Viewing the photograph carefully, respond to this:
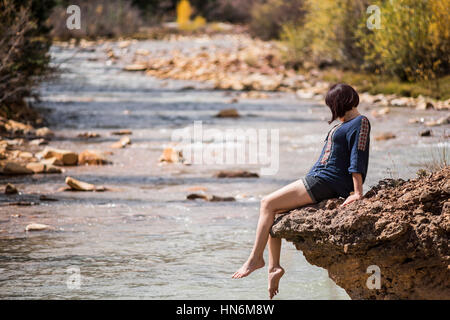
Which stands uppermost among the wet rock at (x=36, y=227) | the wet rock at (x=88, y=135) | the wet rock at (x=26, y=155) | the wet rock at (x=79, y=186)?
the wet rock at (x=36, y=227)

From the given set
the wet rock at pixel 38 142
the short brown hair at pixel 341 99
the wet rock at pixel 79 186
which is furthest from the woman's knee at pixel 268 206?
the wet rock at pixel 38 142

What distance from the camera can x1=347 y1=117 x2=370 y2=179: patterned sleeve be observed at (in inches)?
220

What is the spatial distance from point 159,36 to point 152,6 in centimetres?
1113

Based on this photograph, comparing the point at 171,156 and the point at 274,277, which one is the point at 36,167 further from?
the point at 274,277

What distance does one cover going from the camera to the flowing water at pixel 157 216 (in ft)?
23.1

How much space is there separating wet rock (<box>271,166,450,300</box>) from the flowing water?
1.23 m

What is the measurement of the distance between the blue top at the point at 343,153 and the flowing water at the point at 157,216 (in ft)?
4.61

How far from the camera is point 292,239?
5.73m

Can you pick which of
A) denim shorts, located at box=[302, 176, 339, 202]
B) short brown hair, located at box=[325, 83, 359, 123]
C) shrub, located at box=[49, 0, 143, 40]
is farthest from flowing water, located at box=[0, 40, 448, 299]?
shrub, located at box=[49, 0, 143, 40]

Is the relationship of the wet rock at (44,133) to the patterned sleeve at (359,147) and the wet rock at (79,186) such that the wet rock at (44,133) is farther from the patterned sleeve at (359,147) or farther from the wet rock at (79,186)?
the patterned sleeve at (359,147)

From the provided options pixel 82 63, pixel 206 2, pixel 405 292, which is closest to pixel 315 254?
pixel 405 292
